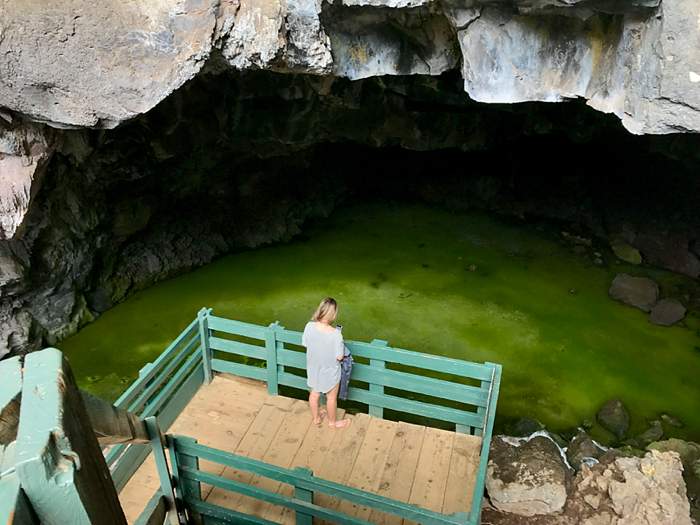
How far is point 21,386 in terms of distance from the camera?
1.16 meters

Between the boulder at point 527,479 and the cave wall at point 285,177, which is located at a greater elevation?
the cave wall at point 285,177

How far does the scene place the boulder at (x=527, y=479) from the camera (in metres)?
5.47

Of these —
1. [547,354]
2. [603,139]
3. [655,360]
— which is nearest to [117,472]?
[547,354]

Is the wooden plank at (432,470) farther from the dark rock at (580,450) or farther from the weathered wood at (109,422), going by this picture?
the weathered wood at (109,422)

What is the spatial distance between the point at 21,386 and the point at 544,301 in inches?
376

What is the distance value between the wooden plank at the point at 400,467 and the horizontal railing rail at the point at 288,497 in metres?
0.72

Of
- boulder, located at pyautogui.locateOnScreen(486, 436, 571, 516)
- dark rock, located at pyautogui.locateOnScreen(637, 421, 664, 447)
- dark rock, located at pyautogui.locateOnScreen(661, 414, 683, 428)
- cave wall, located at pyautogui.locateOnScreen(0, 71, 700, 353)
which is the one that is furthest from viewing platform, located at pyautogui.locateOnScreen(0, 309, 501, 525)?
dark rock, located at pyautogui.locateOnScreen(661, 414, 683, 428)

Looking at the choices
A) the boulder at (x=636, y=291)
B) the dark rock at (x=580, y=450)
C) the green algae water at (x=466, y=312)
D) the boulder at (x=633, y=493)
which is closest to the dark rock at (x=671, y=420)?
the green algae water at (x=466, y=312)

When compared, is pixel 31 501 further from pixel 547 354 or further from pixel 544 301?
pixel 544 301

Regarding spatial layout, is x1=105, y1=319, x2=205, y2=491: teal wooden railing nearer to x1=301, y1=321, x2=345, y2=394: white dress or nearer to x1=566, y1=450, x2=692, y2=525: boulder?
x1=301, y1=321, x2=345, y2=394: white dress

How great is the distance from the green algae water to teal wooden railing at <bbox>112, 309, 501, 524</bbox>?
2.96 meters

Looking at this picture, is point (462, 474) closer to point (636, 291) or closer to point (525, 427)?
point (525, 427)

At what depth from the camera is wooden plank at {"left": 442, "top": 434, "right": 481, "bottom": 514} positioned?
4328 millimetres

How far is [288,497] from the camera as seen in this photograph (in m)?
3.69
